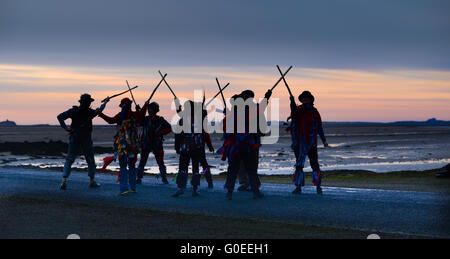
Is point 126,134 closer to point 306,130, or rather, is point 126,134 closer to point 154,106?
point 154,106

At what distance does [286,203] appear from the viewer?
12.1 m

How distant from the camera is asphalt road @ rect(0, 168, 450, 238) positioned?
9.77 m

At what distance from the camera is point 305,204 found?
1187cm

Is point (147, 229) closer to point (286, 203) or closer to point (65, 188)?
point (286, 203)

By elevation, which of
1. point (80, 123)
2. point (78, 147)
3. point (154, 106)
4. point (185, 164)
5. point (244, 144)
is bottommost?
point (185, 164)

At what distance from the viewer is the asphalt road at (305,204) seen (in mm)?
9770

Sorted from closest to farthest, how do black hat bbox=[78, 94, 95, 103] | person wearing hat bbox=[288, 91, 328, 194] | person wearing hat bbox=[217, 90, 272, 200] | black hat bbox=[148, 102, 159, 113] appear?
person wearing hat bbox=[217, 90, 272, 200]
person wearing hat bbox=[288, 91, 328, 194]
black hat bbox=[78, 94, 95, 103]
black hat bbox=[148, 102, 159, 113]

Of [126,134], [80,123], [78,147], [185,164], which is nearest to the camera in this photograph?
[185,164]

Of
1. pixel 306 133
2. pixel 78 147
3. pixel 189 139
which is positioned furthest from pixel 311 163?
pixel 78 147

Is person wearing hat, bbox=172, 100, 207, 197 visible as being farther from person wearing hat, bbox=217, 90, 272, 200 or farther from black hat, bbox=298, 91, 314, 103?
black hat, bbox=298, 91, 314, 103

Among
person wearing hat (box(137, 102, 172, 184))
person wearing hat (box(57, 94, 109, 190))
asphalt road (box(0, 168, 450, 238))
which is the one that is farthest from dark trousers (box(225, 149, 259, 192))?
person wearing hat (box(137, 102, 172, 184))

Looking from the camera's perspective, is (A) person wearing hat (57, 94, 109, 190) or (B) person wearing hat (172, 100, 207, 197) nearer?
(B) person wearing hat (172, 100, 207, 197)

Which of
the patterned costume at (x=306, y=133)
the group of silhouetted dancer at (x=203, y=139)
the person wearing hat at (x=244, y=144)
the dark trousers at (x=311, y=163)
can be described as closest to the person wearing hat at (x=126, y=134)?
the group of silhouetted dancer at (x=203, y=139)

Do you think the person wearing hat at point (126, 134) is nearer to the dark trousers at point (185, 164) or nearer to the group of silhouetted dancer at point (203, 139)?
the group of silhouetted dancer at point (203, 139)
